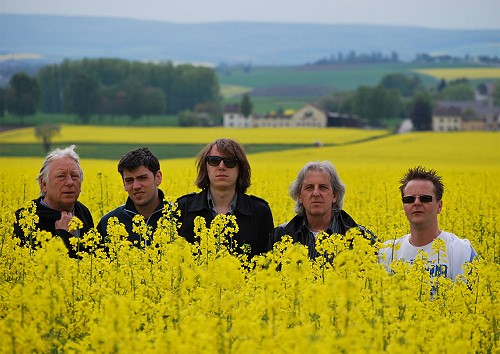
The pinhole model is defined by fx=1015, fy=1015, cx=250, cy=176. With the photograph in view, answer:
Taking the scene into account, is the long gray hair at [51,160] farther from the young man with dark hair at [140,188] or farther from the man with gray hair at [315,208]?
the man with gray hair at [315,208]

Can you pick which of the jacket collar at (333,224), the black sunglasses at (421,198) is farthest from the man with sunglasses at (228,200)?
the black sunglasses at (421,198)

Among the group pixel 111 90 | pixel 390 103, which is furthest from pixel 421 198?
pixel 111 90

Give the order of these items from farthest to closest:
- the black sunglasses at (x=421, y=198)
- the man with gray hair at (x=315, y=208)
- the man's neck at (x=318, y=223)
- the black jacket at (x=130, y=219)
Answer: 1. the black jacket at (x=130, y=219)
2. the man's neck at (x=318, y=223)
3. the man with gray hair at (x=315, y=208)
4. the black sunglasses at (x=421, y=198)

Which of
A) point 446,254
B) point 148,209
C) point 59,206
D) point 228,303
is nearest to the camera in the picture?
point 228,303

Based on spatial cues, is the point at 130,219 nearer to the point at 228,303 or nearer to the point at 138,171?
the point at 138,171

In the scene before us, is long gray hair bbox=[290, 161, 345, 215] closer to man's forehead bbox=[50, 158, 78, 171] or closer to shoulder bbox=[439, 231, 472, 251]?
shoulder bbox=[439, 231, 472, 251]

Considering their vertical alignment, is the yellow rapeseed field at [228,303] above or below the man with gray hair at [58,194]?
below

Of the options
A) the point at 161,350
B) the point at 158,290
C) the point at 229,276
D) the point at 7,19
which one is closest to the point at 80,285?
the point at 158,290

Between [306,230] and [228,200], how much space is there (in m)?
0.76

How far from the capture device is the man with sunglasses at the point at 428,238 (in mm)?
7766

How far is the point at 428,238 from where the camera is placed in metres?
7.90

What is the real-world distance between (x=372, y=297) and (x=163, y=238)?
1.72 metres

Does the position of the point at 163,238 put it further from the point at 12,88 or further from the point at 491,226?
the point at 12,88

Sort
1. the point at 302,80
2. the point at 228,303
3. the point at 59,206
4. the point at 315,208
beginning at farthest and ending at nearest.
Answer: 1. the point at 302,80
2. the point at 59,206
3. the point at 315,208
4. the point at 228,303
